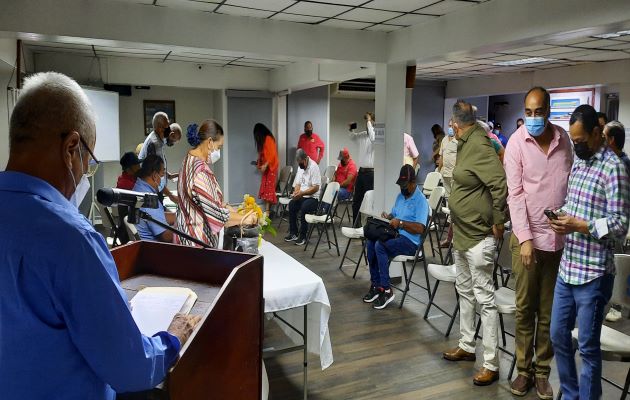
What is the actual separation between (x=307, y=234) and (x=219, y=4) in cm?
329

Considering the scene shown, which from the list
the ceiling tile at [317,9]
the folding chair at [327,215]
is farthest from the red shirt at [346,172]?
the ceiling tile at [317,9]

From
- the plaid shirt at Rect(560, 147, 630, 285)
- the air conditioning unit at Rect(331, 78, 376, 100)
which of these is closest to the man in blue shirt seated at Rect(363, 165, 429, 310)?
→ the plaid shirt at Rect(560, 147, 630, 285)

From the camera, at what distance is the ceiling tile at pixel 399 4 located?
3822mm

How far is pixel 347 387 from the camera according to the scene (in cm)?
290

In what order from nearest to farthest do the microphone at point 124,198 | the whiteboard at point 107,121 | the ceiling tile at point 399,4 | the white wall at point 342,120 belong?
the microphone at point 124,198 → the ceiling tile at point 399,4 → the whiteboard at point 107,121 → the white wall at point 342,120

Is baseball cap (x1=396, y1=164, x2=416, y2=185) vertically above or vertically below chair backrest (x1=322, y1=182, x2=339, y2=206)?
above

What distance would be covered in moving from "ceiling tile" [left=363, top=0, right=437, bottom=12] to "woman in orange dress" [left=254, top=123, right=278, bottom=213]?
3665mm

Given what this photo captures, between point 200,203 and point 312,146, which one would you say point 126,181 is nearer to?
point 200,203

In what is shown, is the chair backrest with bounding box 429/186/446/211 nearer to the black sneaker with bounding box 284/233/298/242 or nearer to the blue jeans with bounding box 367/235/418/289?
the blue jeans with bounding box 367/235/418/289

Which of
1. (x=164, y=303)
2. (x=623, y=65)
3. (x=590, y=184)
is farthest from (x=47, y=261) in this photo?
(x=623, y=65)

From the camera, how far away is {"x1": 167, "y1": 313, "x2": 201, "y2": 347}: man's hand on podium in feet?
3.66

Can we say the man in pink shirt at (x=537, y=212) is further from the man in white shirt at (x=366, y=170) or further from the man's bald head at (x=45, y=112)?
the man in white shirt at (x=366, y=170)

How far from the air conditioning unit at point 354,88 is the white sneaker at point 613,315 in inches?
279

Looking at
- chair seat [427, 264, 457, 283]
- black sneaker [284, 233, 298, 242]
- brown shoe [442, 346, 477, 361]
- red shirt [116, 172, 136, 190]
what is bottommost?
brown shoe [442, 346, 477, 361]
